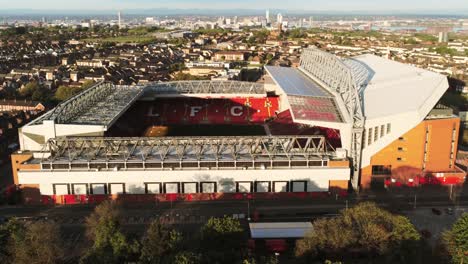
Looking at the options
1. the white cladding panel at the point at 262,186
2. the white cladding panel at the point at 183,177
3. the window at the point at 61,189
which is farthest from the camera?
the white cladding panel at the point at 262,186

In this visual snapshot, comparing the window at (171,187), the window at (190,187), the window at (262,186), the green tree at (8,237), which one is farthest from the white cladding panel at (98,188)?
the window at (262,186)

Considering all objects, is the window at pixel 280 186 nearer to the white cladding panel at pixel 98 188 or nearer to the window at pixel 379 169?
the window at pixel 379 169

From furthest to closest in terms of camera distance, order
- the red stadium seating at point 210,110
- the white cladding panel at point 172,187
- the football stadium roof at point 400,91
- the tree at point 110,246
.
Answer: the red stadium seating at point 210,110
the football stadium roof at point 400,91
the white cladding panel at point 172,187
the tree at point 110,246

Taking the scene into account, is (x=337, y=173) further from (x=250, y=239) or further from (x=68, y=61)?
(x=68, y=61)

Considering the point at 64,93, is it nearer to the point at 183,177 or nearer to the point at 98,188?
the point at 98,188

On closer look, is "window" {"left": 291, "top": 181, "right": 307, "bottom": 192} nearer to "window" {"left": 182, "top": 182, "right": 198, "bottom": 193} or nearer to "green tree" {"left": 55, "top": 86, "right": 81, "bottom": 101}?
"window" {"left": 182, "top": 182, "right": 198, "bottom": 193}

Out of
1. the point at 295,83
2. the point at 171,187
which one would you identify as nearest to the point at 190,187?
the point at 171,187

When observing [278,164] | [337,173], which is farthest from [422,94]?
[278,164]

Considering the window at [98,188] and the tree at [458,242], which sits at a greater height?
the tree at [458,242]
